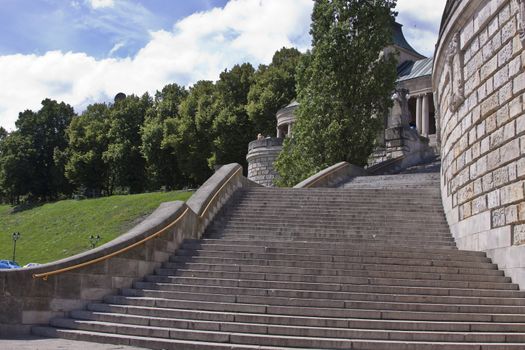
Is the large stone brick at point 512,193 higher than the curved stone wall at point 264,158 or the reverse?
the reverse

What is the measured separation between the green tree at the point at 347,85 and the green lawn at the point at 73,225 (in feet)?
57.8

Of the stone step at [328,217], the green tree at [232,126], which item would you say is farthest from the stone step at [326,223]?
the green tree at [232,126]

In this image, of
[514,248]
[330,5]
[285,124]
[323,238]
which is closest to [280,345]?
[514,248]

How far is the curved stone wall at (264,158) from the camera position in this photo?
41000 millimetres

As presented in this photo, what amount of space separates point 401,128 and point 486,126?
18899mm

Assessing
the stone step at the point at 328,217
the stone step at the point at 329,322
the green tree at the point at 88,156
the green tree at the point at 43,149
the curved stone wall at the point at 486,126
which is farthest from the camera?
the green tree at the point at 43,149

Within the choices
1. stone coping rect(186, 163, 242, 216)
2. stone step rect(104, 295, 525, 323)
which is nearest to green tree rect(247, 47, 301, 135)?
stone coping rect(186, 163, 242, 216)

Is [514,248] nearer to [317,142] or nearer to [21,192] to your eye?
[317,142]

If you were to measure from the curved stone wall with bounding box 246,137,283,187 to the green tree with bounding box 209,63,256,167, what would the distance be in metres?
6.88

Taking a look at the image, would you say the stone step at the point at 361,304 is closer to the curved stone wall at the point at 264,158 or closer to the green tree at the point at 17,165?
the curved stone wall at the point at 264,158

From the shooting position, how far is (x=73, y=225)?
154ft

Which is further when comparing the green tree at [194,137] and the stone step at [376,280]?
the green tree at [194,137]

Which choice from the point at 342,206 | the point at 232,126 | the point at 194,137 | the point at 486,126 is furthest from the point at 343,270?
the point at 194,137

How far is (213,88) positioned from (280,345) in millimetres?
48092
